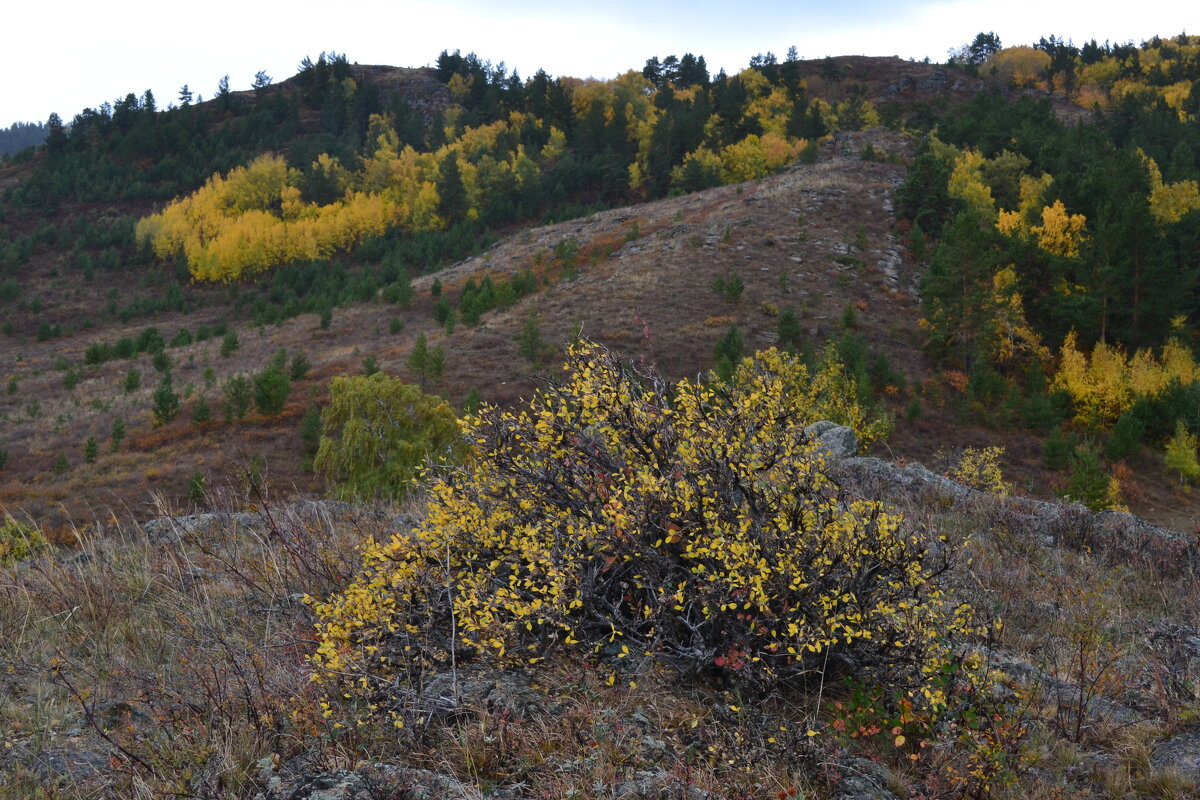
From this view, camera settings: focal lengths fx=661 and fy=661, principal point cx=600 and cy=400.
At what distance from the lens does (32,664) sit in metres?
3.62

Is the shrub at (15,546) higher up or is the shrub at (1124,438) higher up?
the shrub at (15,546)

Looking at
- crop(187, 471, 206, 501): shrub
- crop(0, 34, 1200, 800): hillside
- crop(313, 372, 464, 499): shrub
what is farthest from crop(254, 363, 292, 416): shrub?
crop(313, 372, 464, 499): shrub

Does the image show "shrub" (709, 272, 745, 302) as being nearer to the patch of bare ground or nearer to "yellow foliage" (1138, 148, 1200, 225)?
the patch of bare ground

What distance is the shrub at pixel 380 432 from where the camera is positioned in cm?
1377

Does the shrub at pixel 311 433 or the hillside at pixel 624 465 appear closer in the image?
the hillside at pixel 624 465

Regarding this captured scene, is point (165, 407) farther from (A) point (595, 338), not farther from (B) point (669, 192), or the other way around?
(B) point (669, 192)

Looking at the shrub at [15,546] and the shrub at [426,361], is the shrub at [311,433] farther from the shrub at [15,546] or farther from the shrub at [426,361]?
the shrub at [15,546]

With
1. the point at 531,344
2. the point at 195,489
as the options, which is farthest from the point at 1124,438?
the point at 195,489

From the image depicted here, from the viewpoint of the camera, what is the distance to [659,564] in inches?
122

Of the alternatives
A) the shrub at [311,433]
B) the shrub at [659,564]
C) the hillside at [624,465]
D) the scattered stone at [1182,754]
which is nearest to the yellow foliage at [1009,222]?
the hillside at [624,465]

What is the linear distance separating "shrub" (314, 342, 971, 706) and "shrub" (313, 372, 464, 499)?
1042cm

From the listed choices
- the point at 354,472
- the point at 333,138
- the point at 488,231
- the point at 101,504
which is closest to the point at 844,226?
the point at 488,231

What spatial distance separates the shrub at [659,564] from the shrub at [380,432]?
1042 centimetres

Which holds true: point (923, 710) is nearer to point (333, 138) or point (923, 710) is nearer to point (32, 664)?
point (32, 664)
